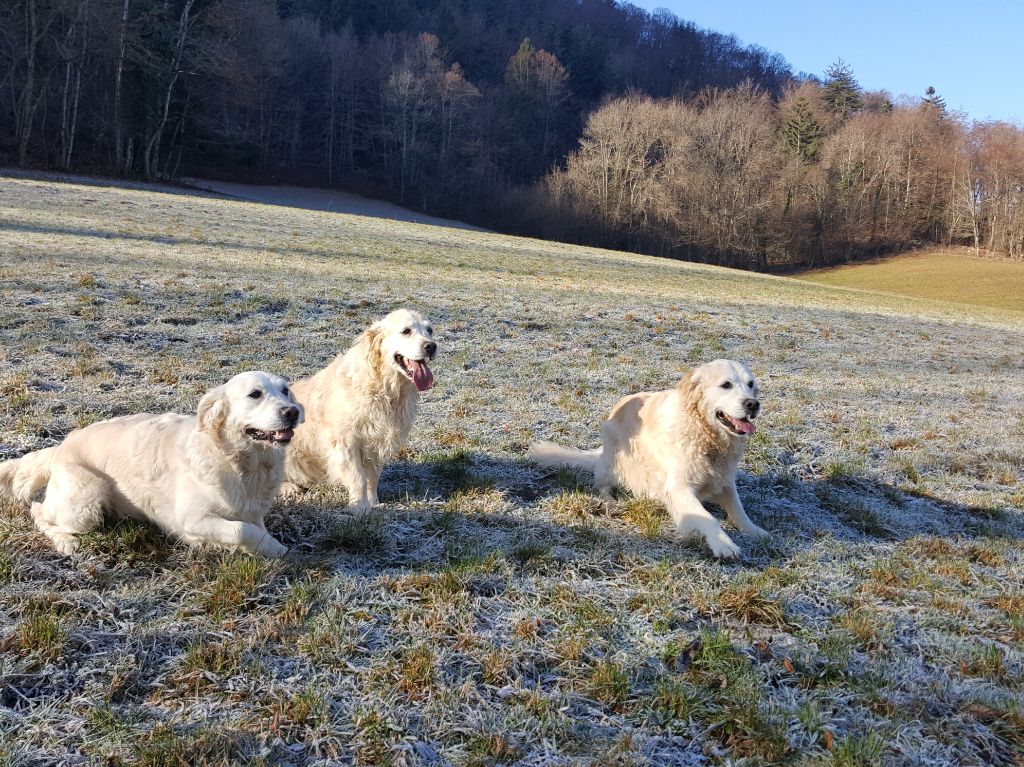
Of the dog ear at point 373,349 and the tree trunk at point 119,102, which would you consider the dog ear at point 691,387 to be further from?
the tree trunk at point 119,102

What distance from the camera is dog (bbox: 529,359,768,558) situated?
4668 mm

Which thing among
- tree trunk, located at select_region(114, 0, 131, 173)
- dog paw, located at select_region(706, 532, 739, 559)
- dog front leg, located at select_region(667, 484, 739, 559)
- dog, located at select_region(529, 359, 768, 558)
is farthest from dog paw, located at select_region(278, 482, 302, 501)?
tree trunk, located at select_region(114, 0, 131, 173)

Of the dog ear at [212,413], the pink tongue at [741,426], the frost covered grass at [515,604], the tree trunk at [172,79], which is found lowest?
the frost covered grass at [515,604]

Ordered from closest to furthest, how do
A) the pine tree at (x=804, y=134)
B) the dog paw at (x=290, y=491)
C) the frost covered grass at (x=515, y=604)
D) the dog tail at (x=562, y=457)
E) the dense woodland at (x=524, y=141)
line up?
1. the frost covered grass at (x=515, y=604)
2. the dog paw at (x=290, y=491)
3. the dog tail at (x=562, y=457)
4. the dense woodland at (x=524, y=141)
5. the pine tree at (x=804, y=134)

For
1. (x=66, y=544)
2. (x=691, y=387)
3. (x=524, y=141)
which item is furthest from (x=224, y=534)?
(x=524, y=141)

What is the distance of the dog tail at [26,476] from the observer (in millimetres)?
3900

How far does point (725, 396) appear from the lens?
15.4ft

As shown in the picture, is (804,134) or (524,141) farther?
(524,141)

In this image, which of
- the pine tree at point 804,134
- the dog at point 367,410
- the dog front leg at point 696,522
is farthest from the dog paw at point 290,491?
the pine tree at point 804,134

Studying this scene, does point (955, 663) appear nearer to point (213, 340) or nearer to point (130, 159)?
point (213, 340)

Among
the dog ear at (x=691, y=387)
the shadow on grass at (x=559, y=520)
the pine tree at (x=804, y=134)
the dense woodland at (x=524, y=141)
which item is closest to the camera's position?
the shadow on grass at (x=559, y=520)

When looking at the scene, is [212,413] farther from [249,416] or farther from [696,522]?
[696,522]

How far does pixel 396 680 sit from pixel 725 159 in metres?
54.6

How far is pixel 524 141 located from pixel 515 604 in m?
67.1
